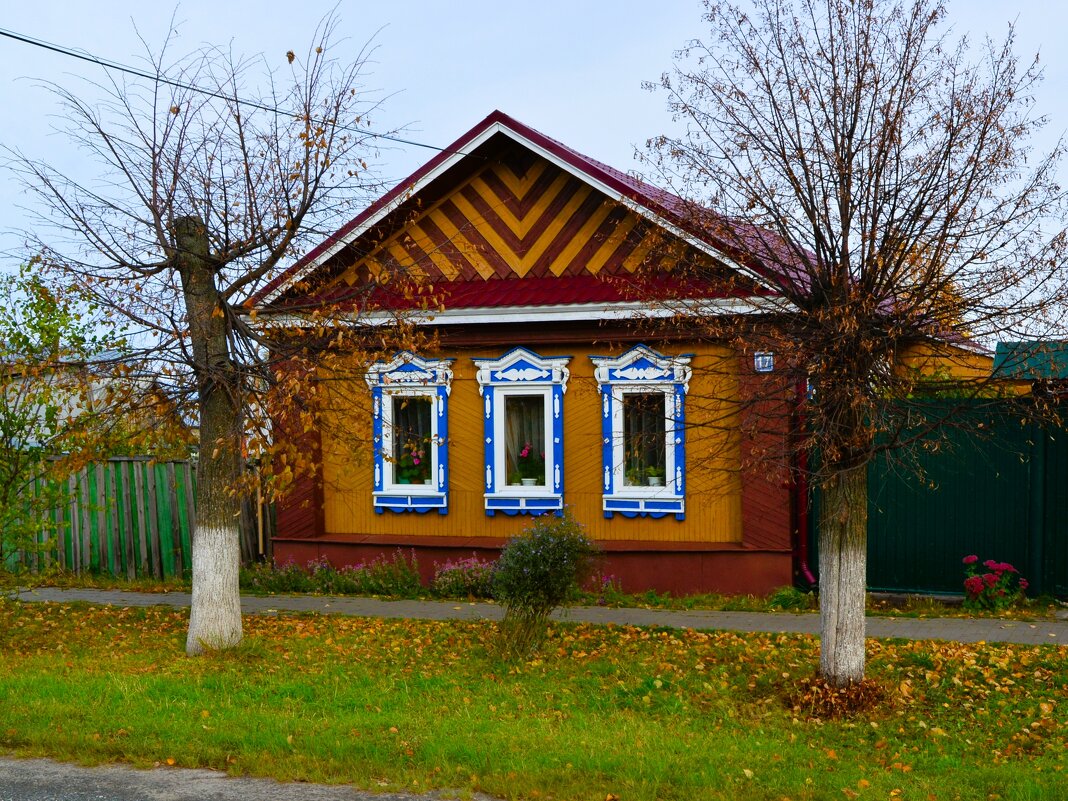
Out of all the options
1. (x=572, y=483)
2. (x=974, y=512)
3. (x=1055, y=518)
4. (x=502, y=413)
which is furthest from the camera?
(x=502, y=413)

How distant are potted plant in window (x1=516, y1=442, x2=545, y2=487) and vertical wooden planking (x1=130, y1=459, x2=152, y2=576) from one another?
230 inches

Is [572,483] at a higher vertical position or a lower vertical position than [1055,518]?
higher

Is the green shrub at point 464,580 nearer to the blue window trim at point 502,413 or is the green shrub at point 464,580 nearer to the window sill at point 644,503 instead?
the blue window trim at point 502,413

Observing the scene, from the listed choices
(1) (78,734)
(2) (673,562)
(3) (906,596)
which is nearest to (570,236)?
(2) (673,562)

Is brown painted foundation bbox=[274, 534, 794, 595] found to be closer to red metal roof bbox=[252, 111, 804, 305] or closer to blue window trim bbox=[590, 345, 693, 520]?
blue window trim bbox=[590, 345, 693, 520]

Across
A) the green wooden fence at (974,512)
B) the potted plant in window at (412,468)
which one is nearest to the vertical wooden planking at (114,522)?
the potted plant in window at (412,468)

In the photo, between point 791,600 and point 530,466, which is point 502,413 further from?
point 791,600

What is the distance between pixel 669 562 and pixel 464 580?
8.53ft

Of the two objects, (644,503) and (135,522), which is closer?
(644,503)

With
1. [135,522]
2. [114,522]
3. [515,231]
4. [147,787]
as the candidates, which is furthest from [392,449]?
[147,787]

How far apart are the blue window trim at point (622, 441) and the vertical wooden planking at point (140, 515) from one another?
7015 mm

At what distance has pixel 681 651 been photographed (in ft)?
32.5

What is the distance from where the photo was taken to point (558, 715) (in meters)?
7.84

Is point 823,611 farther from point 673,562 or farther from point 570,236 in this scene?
point 570,236
